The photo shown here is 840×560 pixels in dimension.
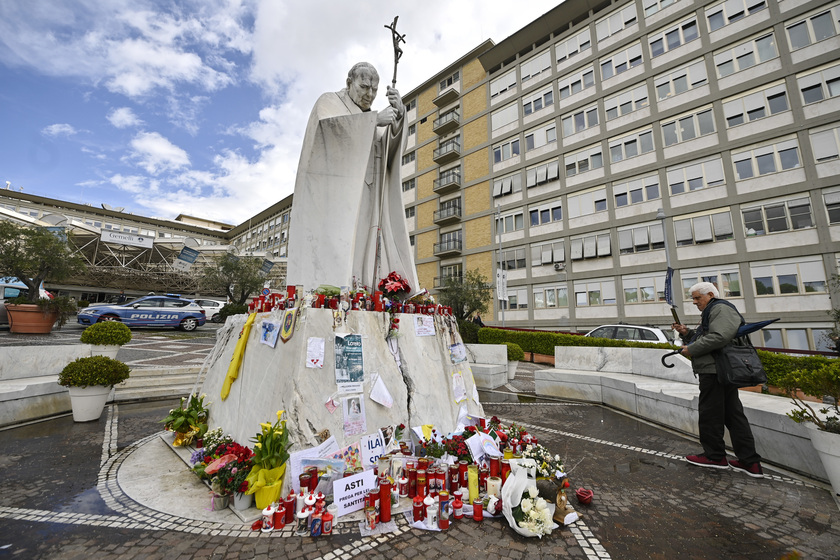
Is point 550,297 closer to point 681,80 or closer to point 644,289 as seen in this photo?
point 644,289

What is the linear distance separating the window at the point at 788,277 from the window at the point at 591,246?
6.95 metres

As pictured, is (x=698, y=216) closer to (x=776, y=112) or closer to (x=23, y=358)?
(x=776, y=112)

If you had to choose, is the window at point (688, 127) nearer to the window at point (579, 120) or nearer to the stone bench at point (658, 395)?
the window at point (579, 120)

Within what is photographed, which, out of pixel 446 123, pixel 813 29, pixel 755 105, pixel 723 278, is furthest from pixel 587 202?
pixel 446 123

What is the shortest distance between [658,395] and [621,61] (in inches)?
997

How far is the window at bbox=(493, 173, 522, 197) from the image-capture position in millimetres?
27266

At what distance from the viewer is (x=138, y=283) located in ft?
132

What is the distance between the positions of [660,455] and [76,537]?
5.84 metres

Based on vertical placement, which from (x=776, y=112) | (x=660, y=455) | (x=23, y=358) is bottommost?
(x=660, y=455)

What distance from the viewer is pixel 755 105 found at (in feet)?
60.5

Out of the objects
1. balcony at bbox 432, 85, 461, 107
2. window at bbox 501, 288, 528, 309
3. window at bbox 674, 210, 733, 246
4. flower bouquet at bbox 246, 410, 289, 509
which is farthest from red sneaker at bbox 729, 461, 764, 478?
balcony at bbox 432, 85, 461, 107

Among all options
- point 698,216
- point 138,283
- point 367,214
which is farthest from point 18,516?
point 138,283

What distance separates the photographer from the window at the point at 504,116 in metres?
28.2

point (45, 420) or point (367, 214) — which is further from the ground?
point (367, 214)
